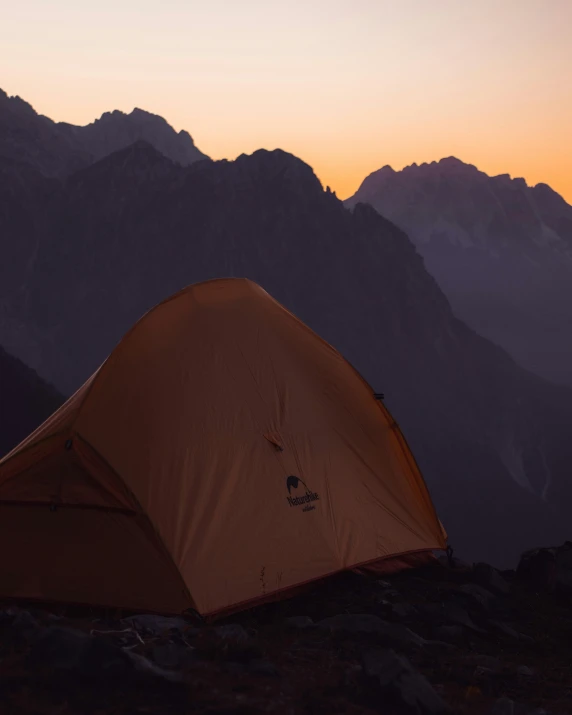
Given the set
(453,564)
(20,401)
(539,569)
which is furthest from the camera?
(20,401)

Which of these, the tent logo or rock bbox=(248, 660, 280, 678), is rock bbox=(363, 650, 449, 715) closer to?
rock bbox=(248, 660, 280, 678)

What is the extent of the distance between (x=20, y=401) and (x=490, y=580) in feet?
308

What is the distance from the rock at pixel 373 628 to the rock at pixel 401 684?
3.57 feet

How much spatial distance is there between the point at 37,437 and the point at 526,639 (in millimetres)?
6052

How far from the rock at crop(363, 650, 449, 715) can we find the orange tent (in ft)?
7.56

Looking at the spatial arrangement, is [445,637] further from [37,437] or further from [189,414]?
[37,437]

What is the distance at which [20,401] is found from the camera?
95750 mm

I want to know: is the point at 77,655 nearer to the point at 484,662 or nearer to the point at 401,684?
the point at 401,684

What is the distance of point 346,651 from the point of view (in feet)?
21.6

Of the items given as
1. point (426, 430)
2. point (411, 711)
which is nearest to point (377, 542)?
point (411, 711)

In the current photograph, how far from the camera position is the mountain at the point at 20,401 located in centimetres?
9125

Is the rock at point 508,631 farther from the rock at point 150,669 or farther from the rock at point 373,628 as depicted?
the rock at point 150,669

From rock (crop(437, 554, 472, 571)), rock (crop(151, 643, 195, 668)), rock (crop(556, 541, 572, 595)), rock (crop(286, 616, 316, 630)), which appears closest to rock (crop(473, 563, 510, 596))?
rock (crop(437, 554, 472, 571))

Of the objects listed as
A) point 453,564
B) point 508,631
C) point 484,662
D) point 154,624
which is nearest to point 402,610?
point 508,631
